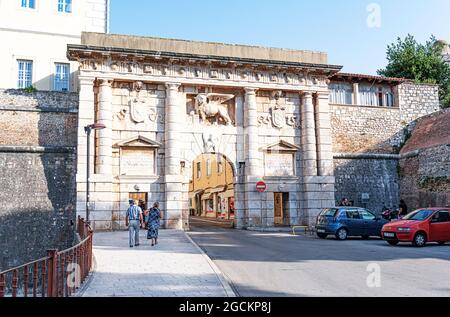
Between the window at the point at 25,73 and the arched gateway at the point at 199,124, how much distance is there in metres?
6.99

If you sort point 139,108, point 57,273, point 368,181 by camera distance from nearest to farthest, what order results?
point 57,273 < point 139,108 < point 368,181

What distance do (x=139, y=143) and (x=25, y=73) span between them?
1001cm

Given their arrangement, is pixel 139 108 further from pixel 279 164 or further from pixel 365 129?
pixel 365 129

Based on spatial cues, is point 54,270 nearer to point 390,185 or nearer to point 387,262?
point 387,262

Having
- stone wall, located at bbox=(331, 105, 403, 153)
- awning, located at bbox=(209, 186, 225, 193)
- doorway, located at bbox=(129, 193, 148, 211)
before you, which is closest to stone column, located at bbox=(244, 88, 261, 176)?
doorway, located at bbox=(129, 193, 148, 211)

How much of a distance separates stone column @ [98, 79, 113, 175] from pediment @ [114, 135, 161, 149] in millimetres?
623

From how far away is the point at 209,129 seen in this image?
24.5 m

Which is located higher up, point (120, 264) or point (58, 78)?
point (58, 78)

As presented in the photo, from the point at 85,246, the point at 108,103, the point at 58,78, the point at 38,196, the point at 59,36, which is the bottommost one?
the point at 85,246

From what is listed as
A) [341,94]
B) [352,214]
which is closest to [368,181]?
[341,94]

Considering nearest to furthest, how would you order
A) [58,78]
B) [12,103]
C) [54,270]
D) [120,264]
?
[54,270]
[120,264]
[12,103]
[58,78]

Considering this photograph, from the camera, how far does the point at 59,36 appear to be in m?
28.2
